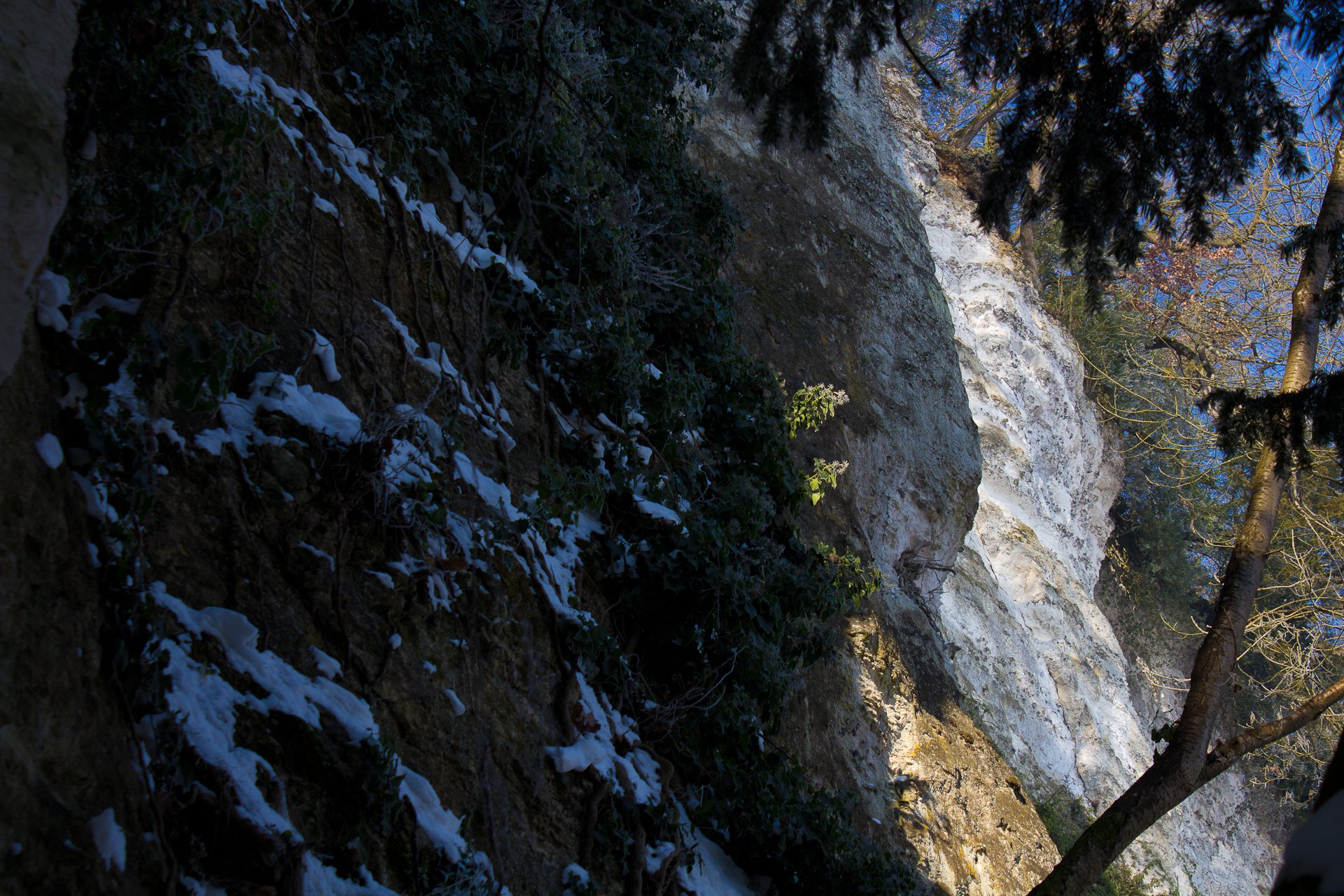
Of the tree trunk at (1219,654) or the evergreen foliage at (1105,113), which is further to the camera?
the tree trunk at (1219,654)

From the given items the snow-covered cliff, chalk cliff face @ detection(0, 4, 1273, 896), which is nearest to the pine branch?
A: chalk cliff face @ detection(0, 4, 1273, 896)

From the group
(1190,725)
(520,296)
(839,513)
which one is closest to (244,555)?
(520,296)

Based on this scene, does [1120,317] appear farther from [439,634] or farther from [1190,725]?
[439,634]

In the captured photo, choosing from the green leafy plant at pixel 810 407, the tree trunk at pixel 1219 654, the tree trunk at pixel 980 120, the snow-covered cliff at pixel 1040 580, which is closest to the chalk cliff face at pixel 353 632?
the green leafy plant at pixel 810 407

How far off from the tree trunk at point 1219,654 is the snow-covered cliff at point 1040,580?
716cm

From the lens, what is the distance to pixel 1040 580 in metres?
14.4

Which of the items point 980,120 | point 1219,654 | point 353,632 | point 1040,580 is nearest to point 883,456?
point 1219,654

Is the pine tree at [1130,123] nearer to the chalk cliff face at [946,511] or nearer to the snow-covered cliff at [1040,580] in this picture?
the chalk cliff face at [946,511]

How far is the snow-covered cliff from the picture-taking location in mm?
12758

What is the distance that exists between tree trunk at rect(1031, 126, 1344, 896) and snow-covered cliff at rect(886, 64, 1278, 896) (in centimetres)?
716

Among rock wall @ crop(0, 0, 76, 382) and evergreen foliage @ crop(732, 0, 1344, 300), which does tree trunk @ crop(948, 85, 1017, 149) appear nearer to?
evergreen foliage @ crop(732, 0, 1344, 300)

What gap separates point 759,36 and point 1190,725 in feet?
12.3

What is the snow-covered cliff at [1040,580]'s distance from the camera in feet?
41.9

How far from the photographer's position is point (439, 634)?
312cm
